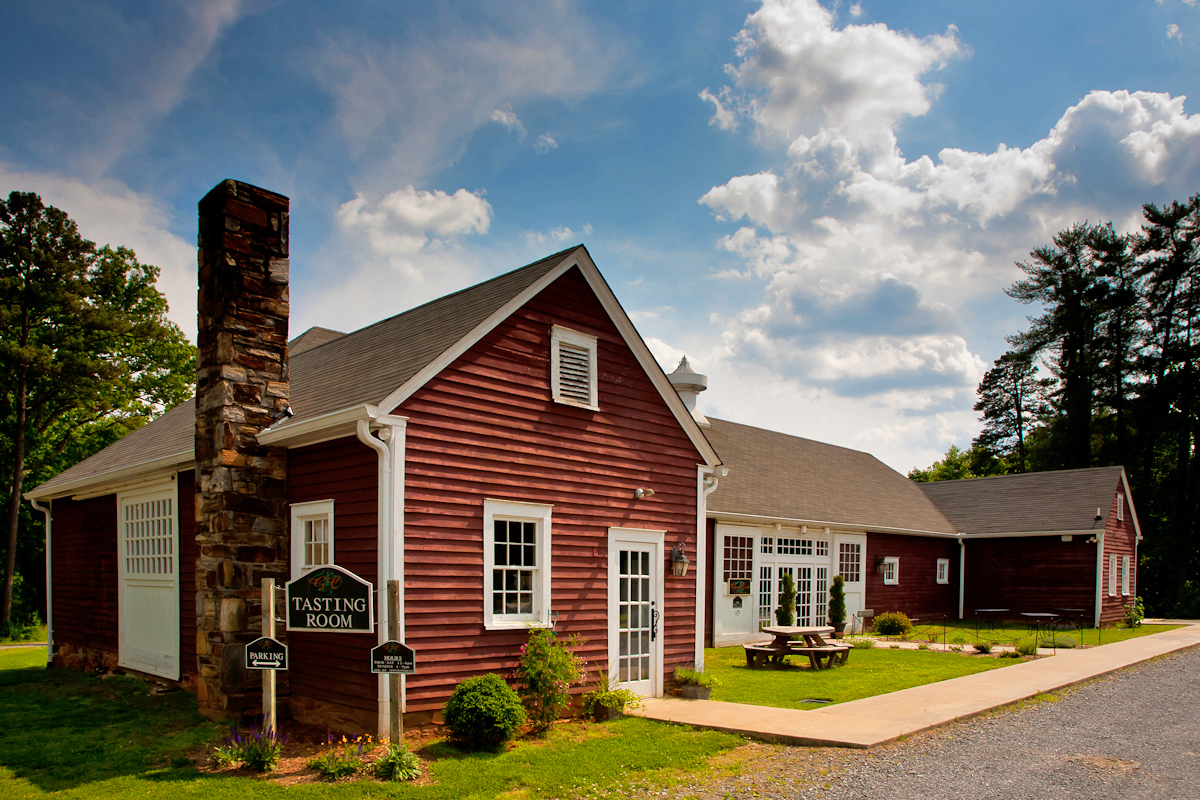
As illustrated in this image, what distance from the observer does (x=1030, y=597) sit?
25.4 metres

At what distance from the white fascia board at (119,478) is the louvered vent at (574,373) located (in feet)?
17.0

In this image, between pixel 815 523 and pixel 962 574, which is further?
pixel 962 574

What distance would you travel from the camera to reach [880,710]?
10.3 m

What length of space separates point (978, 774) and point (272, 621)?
275 inches

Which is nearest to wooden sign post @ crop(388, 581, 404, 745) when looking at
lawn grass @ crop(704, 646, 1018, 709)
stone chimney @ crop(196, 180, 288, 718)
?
stone chimney @ crop(196, 180, 288, 718)

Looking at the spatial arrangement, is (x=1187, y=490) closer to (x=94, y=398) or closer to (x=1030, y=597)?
(x=1030, y=597)

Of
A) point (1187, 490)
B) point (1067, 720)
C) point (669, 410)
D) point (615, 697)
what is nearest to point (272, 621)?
point (615, 697)

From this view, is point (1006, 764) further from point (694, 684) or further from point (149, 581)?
point (149, 581)

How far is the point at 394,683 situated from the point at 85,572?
996 cm

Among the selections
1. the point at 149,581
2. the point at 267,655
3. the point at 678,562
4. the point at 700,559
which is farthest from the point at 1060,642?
the point at 149,581

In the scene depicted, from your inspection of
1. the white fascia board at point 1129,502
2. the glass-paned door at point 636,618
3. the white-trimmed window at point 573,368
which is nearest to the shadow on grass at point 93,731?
the glass-paned door at point 636,618

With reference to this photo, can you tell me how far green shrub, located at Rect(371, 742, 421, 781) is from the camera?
23.7 ft

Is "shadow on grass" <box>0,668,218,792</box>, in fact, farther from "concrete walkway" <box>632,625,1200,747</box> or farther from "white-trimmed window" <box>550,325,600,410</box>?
"white-trimmed window" <box>550,325,600,410</box>

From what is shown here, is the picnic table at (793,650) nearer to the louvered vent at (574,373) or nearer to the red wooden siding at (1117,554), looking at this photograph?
the louvered vent at (574,373)
